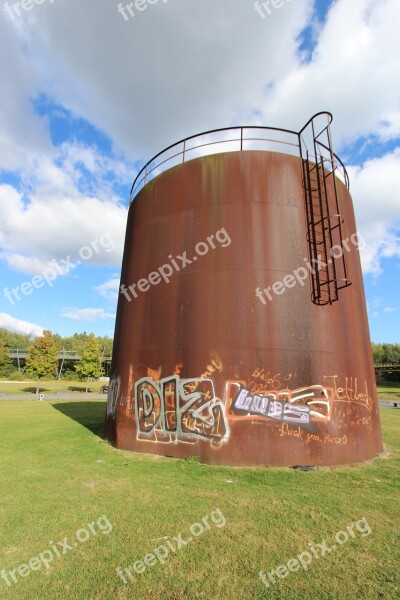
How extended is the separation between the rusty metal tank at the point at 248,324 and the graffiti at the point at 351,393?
44 mm

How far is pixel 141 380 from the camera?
10.9 metres

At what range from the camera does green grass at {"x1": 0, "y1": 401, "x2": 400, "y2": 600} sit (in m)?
4.25

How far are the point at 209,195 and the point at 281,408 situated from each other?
6657mm

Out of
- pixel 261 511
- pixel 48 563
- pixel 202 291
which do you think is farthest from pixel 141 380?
pixel 48 563
